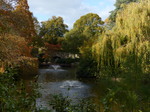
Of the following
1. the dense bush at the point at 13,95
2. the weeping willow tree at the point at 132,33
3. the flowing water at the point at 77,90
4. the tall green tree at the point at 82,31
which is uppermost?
the tall green tree at the point at 82,31

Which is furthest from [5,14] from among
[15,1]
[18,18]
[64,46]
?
[64,46]

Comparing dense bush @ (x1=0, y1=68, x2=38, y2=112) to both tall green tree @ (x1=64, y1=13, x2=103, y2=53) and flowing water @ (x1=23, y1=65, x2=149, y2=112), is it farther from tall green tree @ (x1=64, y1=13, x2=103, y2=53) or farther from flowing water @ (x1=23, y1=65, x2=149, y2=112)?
tall green tree @ (x1=64, y1=13, x2=103, y2=53)

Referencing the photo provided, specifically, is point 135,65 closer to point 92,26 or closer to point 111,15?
point 111,15

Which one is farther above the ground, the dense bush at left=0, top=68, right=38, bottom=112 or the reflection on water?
the dense bush at left=0, top=68, right=38, bottom=112

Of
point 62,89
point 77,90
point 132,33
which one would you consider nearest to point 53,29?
point 62,89

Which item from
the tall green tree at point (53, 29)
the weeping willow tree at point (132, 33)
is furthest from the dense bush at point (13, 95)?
the tall green tree at point (53, 29)

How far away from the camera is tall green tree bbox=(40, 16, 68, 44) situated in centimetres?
3812

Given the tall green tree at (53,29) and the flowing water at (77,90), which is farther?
the tall green tree at (53,29)

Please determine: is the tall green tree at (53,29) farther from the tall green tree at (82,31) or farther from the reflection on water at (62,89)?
the reflection on water at (62,89)

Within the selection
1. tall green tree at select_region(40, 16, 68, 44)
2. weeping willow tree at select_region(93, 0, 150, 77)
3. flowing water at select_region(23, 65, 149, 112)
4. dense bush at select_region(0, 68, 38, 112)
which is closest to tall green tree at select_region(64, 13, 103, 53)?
tall green tree at select_region(40, 16, 68, 44)

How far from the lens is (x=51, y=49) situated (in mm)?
34688

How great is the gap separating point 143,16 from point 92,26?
23.9m

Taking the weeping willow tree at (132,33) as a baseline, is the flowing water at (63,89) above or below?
below

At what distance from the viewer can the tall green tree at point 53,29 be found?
38.1 metres
